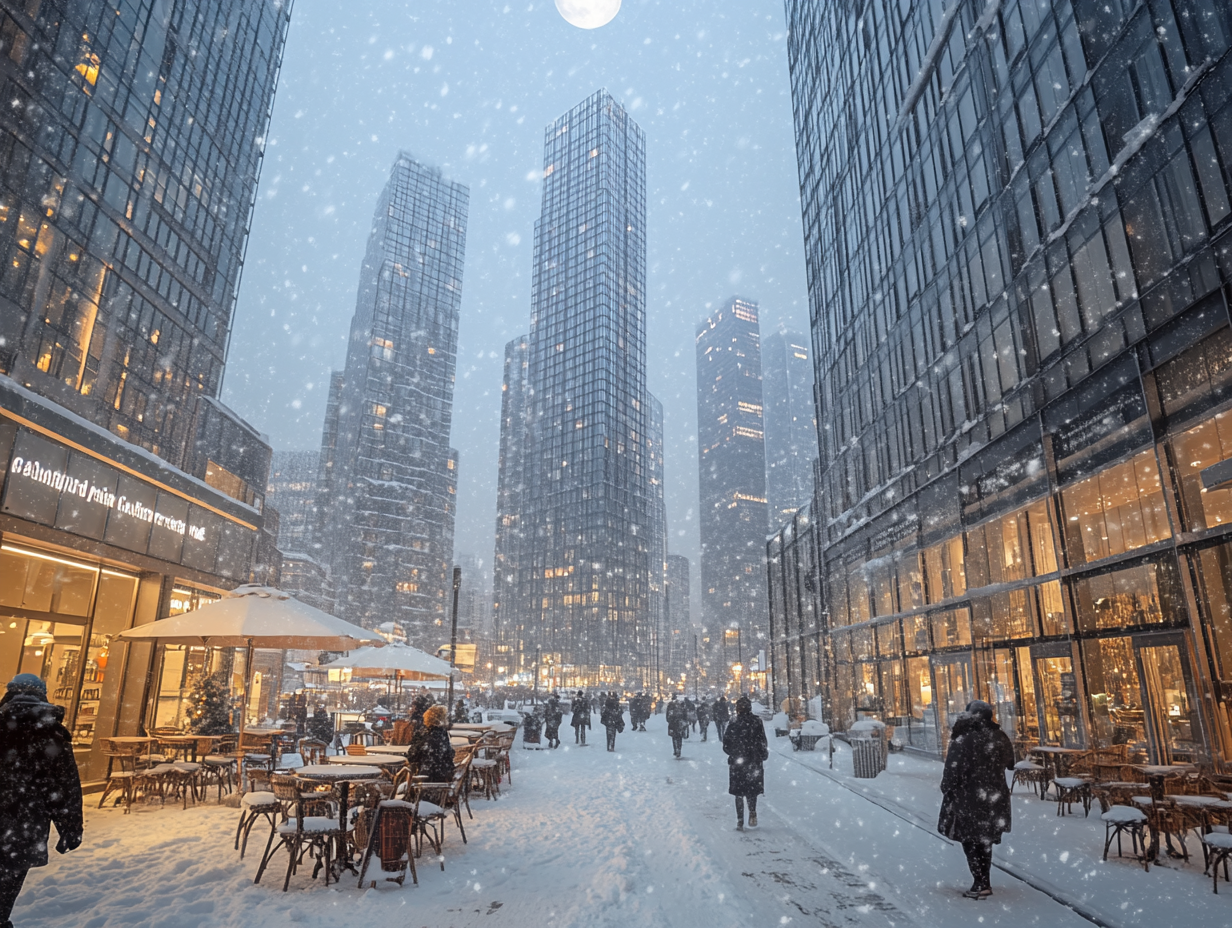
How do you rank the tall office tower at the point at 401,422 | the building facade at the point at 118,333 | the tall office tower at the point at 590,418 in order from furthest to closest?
the tall office tower at the point at 590,418
the tall office tower at the point at 401,422
the building facade at the point at 118,333

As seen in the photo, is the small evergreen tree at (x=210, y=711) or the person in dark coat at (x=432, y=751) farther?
the small evergreen tree at (x=210, y=711)

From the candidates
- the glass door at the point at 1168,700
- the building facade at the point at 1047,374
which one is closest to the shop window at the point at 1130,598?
the building facade at the point at 1047,374

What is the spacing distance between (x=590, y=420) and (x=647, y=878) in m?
144

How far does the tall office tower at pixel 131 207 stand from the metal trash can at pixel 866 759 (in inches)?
742

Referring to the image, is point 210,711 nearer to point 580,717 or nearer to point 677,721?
point 677,721

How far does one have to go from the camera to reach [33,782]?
4.56m

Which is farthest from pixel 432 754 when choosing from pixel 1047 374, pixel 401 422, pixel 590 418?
pixel 590 418

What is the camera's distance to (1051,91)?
55.3ft

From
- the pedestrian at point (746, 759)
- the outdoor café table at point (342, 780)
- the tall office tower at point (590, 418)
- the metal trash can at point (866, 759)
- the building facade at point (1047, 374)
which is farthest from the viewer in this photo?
the tall office tower at point (590, 418)

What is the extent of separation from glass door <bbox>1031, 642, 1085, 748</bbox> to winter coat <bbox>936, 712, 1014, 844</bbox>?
10852mm

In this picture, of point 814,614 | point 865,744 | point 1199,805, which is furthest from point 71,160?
point 814,614

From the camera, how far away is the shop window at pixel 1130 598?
1277 cm

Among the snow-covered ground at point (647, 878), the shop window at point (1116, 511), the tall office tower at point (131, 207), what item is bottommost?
the snow-covered ground at point (647, 878)

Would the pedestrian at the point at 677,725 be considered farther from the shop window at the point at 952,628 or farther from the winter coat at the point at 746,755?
the winter coat at the point at 746,755
